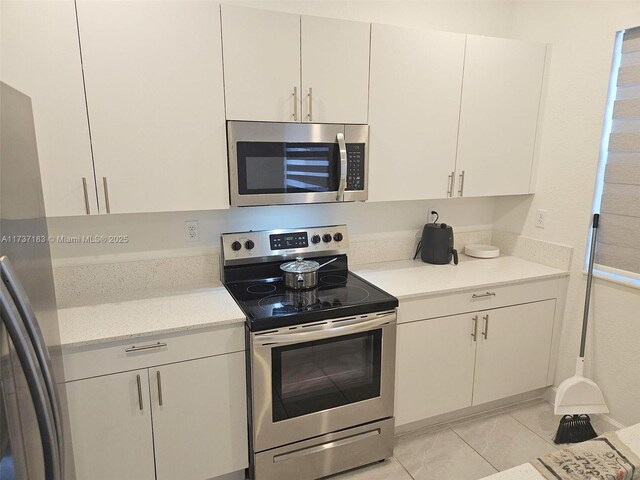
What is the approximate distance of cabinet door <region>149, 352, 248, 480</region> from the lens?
6.02 feet

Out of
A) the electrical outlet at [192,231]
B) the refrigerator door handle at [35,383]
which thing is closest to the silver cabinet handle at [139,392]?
the refrigerator door handle at [35,383]

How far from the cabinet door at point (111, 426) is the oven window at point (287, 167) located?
96 cm

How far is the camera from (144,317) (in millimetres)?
1876

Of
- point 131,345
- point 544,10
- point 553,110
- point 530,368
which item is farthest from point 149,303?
point 544,10

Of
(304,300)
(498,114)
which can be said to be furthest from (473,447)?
(498,114)

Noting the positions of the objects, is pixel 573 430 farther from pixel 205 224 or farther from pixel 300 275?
pixel 205 224

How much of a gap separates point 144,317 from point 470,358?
68.2 inches

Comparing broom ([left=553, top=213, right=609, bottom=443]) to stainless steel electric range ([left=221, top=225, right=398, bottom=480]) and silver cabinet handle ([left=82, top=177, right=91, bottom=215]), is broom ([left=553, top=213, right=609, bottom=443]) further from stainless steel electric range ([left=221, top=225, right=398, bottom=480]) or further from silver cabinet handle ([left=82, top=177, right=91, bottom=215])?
silver cabinet handle ([left=82, top=177, right=91, bottom=215])

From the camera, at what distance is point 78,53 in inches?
67.1

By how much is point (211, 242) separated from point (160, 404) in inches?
34.0

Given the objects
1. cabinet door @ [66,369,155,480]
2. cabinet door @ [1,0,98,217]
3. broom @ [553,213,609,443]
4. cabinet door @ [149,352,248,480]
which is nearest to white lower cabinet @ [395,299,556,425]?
broom @ [553,213,609,443]

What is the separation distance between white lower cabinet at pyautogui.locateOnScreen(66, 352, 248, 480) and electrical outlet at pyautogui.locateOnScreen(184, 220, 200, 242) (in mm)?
711

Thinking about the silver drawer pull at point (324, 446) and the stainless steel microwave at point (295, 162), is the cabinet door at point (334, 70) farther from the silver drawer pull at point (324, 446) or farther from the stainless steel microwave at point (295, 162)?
the silver drawer pull at point (324, 446)

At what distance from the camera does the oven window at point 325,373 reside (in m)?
1.95
